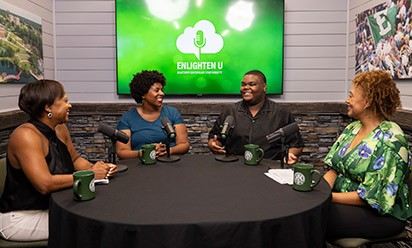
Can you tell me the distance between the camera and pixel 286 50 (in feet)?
13.3

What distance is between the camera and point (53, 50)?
400cm

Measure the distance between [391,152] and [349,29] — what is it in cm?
247

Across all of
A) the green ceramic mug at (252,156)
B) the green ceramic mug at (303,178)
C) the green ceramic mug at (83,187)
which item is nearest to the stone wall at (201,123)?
the green ceramic mug at (252,156)

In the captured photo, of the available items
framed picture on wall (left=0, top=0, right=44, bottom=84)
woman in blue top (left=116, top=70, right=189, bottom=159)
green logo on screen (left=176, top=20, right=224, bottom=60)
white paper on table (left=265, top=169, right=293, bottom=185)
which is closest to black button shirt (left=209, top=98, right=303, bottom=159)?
woman in blue top (left=116, top=70, right=189, bottom=159)

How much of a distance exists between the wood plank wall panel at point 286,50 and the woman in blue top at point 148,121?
1.07 meters

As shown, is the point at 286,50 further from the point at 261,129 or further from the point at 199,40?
the point at 261,129

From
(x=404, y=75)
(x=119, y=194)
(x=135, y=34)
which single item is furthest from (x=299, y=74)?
(x=119, y=194)

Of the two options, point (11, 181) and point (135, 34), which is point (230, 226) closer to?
point (11, 181)

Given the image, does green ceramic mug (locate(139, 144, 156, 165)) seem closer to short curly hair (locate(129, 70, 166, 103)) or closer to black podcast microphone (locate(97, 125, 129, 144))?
black podcast microphone (locate(97, 125, 129, 144))

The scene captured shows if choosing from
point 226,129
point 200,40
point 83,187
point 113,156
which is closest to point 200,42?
point 200,40

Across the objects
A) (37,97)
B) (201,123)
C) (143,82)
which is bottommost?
(201,123)

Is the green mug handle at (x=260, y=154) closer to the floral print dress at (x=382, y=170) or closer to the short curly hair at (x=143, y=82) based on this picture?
the floral print dress at (x=382, y=170)

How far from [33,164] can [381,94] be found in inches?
71.2

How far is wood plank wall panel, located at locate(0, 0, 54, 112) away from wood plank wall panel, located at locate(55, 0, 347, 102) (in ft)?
0.31
